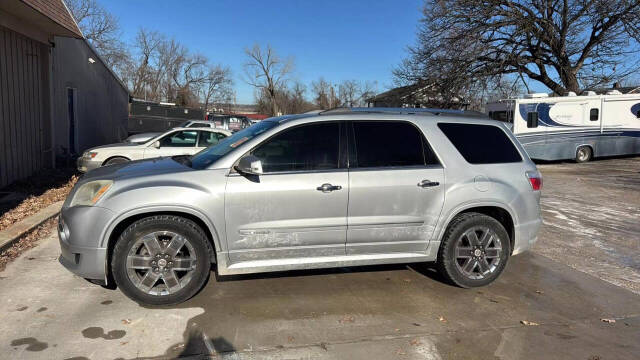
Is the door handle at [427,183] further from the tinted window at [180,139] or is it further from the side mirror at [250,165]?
the tinted window at [180,139]

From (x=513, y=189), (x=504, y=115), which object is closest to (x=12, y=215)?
(x=513, y=189)

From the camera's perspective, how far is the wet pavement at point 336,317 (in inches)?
134

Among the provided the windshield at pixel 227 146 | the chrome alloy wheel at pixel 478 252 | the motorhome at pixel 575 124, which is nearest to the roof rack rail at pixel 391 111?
the windshield at pixel 227 146

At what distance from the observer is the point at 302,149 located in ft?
14.1

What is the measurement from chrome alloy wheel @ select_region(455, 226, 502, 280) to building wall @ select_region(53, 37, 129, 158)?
444 inches

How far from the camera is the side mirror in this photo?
3880 millimetres

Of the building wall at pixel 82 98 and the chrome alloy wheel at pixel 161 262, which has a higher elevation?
the building wall at pixel 82 98

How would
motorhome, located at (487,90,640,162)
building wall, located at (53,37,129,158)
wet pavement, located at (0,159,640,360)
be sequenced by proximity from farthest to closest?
1. motorhome, located at (487,90,640,162)
2. building wall, located at (53,37,129,158)
3. wet pavement, located at (0,159,640,360)

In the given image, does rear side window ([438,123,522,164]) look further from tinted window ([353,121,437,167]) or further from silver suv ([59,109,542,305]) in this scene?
tinted window ([353,121,437,167])

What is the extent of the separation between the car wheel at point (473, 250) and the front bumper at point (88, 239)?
3.23 metres

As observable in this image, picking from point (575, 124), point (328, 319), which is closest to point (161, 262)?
point (328, 319)

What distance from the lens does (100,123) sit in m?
17.6

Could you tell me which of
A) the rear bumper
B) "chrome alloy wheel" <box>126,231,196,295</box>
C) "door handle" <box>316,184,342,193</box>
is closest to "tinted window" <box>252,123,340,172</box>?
"door handle" <box>316,184,342,193</box>

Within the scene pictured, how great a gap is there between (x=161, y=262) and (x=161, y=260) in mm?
19
